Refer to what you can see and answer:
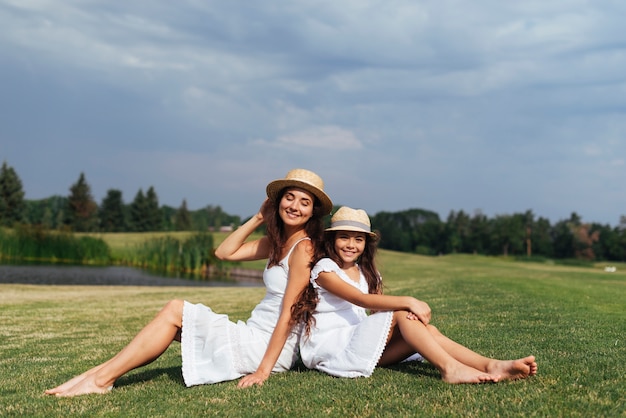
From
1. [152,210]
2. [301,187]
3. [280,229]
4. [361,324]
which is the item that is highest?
[152,210]

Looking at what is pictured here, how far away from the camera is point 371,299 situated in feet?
15.1

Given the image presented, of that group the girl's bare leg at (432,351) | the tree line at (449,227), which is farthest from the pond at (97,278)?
the tree line at (449,227)

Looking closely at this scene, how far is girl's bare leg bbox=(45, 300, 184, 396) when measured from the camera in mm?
4633

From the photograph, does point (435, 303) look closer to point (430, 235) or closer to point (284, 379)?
point (284, 379)

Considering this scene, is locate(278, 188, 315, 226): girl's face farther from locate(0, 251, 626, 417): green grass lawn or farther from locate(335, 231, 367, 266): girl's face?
locate(0, 251, 626, 417): green grass lawn

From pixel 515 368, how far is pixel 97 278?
85.0 ft

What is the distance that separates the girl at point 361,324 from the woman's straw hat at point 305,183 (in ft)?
0.70

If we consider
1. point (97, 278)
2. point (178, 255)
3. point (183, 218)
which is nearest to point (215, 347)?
point (97, 278)

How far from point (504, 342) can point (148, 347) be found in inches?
136

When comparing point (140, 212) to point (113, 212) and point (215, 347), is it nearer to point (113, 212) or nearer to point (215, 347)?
point (113, 212)

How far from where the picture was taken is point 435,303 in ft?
35.4

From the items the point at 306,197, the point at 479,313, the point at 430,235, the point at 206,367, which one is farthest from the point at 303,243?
the point at 430,235

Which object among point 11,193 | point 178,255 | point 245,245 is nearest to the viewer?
point 245,245

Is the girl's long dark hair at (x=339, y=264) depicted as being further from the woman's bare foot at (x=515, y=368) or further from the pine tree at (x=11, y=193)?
the pine tree at (x=11, y=193)
